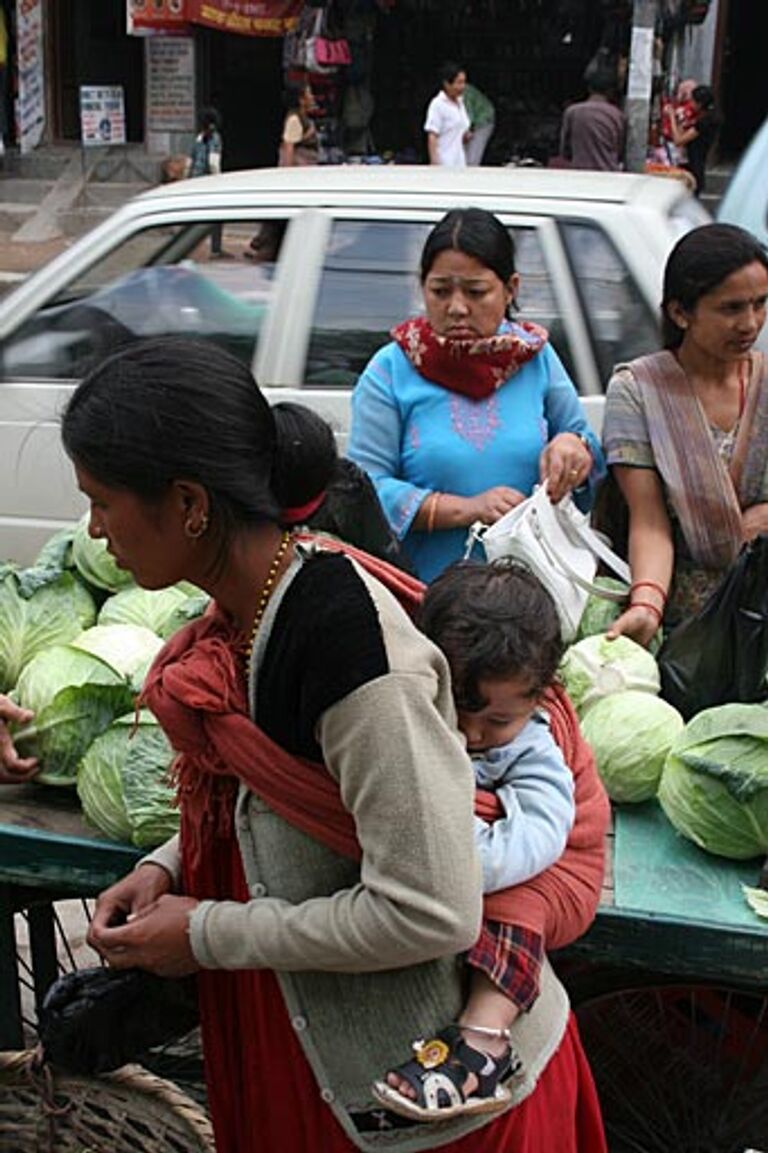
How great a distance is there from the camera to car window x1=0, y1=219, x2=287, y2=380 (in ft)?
15.9

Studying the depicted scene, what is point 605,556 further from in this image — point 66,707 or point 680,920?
Result: point 66,707

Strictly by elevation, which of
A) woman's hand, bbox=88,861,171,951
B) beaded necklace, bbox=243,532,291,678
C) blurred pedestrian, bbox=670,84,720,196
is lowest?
blurred pedestrian, bbox=670,84,720,196

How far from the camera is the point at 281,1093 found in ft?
6.07

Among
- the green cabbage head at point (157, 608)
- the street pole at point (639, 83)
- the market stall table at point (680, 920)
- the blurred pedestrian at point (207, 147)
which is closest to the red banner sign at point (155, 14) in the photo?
the blurred pedestrian at point (207, 147)

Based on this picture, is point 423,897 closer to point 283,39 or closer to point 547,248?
point 547,248

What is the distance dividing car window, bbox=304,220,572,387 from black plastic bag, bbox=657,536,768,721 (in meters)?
2.20

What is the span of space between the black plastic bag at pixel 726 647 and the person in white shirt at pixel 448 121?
1123 cm

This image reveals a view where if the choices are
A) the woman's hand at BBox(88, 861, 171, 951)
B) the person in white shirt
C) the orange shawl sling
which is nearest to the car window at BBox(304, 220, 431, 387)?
the orange shawl sling

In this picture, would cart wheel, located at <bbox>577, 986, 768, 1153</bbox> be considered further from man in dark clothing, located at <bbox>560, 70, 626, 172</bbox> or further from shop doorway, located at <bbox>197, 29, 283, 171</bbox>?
shop doorway, located at <bbox>197, 29, 283, 171</bbox>

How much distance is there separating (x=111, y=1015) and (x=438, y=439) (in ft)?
4.78

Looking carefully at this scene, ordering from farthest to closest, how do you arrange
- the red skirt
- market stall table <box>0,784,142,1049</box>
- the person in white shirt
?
the person in white shirt
market stall table <box>0,784,142,1049</box>
the red skirt

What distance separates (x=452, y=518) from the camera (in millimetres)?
3047

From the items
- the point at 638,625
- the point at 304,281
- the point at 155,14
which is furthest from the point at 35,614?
the point at 155,14

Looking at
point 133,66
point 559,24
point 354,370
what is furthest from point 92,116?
point 354,370
